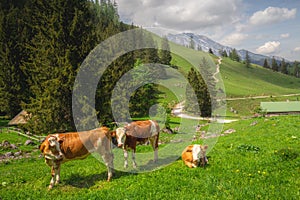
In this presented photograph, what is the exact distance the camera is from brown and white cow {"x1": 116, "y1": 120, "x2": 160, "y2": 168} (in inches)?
452

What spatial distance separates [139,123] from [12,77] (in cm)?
3722

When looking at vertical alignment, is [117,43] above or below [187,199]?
above

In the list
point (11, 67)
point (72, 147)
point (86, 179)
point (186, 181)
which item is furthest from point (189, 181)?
point (11, 67)

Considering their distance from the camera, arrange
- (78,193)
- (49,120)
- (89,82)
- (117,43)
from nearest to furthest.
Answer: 1. (78,193)
2. (49,120)
3. (89,82)
4. (117,43)

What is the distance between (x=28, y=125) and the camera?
2839cm

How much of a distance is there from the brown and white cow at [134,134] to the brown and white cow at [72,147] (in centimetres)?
62

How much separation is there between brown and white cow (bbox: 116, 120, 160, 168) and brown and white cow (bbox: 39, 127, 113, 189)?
621 mm

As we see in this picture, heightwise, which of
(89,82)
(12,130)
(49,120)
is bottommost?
(12,130)

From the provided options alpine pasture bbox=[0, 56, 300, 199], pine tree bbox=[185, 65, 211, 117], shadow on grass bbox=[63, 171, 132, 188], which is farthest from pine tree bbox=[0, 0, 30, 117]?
pine tree bbox=[185, 65, 211, 117]

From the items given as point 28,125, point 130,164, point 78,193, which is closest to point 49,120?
point 28,125

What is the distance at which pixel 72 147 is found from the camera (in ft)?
35.1

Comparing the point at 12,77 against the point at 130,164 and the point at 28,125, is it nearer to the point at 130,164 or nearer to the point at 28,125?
the point at 28,125

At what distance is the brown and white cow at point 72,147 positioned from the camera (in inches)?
409

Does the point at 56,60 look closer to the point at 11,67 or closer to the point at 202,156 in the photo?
the point at 11,67
